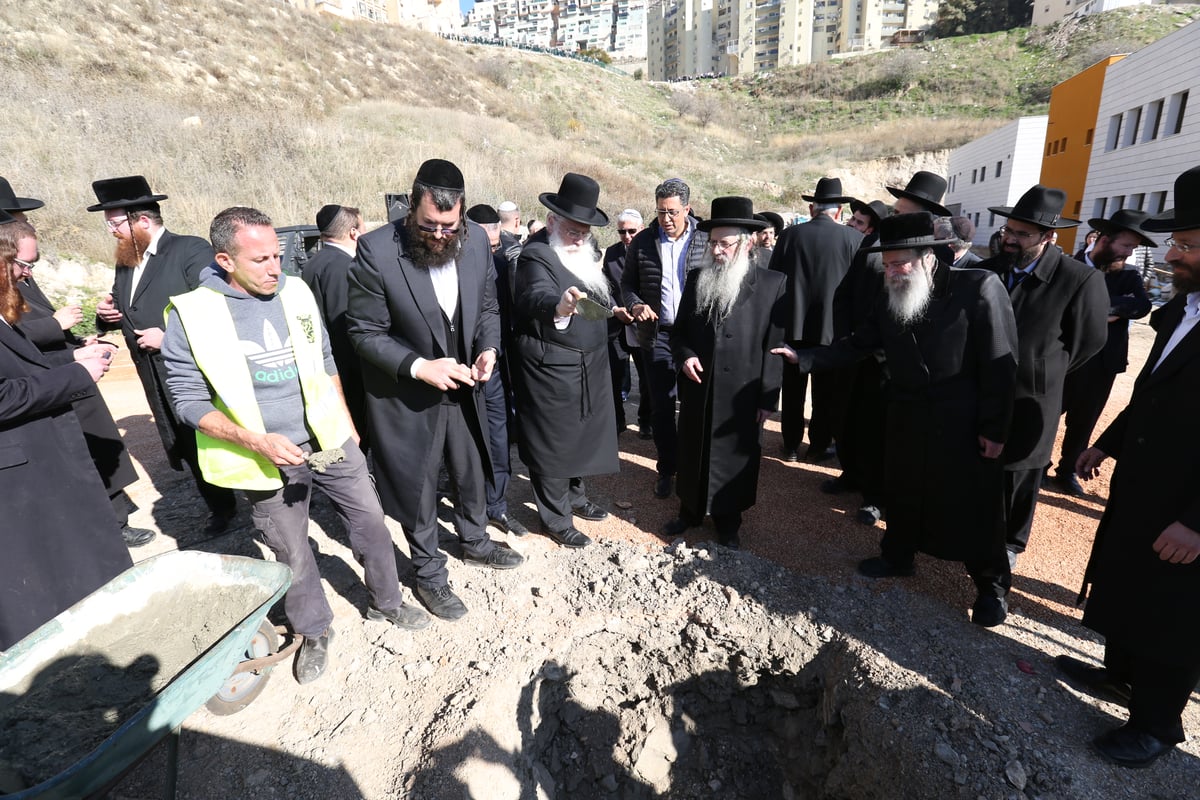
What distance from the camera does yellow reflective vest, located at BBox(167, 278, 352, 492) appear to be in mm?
2326

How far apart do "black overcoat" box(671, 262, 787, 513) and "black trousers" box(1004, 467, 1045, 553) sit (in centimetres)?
143

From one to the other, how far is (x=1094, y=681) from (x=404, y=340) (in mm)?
3635

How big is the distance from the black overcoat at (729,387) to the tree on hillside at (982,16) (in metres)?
73.2

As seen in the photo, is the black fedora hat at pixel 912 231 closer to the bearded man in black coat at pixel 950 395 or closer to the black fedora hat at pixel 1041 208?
the bearded man in black coat at pixel 950 395

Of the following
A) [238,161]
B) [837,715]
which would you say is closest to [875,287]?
[837,715]

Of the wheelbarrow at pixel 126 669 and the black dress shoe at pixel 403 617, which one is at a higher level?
the wheelbarrow at pixel 126 669

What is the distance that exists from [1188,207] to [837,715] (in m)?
2.56

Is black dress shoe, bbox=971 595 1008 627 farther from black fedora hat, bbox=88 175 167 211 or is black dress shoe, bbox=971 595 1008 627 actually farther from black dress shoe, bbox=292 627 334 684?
black fedora hat, bbox=88 175 167 211

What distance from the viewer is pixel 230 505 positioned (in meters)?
4.24

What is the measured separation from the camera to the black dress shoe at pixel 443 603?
129 inches

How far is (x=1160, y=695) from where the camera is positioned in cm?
224

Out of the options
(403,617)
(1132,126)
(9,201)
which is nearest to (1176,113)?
(1132,126)

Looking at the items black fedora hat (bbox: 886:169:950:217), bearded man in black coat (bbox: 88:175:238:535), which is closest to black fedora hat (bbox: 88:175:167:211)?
bearded man in black coat (bbox: 88:175:238:535)

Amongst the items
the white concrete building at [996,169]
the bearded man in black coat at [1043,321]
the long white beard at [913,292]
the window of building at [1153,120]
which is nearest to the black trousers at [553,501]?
the long white beard at [913,292]
